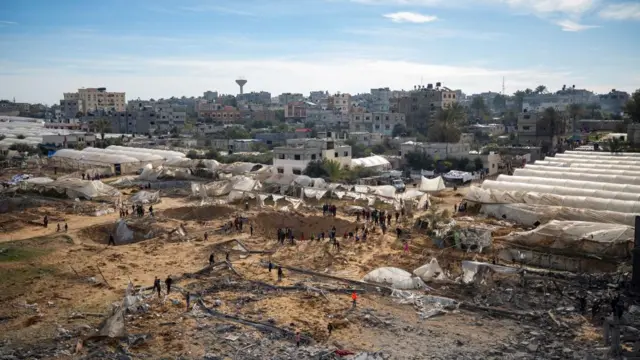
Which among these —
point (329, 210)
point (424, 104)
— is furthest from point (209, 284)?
point (424, 104)

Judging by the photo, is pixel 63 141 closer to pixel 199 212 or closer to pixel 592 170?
pixel 199 212

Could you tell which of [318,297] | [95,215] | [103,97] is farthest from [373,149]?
[103,97]

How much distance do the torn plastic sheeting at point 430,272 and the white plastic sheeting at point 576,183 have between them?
12967 mm

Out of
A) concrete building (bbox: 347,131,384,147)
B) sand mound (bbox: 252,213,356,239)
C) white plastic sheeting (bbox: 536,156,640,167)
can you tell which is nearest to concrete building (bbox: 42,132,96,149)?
concrete building (bbox: 347,131,384,147)

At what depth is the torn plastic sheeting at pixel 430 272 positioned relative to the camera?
17.2 metres

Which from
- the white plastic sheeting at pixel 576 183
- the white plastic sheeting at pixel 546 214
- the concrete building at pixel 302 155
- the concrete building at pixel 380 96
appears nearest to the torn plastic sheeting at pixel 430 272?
the white plastic sheeting at pixel 546 214

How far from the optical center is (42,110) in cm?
13562

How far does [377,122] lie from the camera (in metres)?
74.4

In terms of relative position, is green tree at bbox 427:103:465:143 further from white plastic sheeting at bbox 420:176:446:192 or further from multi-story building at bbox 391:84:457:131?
white plastic sheeting at bbox 420:176:446:192

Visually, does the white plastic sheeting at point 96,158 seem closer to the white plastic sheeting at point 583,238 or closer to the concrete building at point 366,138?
the concrete building at point 366,138

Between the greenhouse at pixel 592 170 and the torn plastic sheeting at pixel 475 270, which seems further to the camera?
the greenhouse at pixel 592 170

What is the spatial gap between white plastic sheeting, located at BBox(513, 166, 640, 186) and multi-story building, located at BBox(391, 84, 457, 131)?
141 ft

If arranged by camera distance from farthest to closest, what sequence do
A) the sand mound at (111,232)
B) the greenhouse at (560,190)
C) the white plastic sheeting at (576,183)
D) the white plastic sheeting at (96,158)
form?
the white plastic sheeting at (96,158), the white plastic sheeting at (576,183), the sand mound at (111,232), the greenhouse at (560,190)

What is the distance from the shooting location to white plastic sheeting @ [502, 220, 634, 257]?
59.3 ft
